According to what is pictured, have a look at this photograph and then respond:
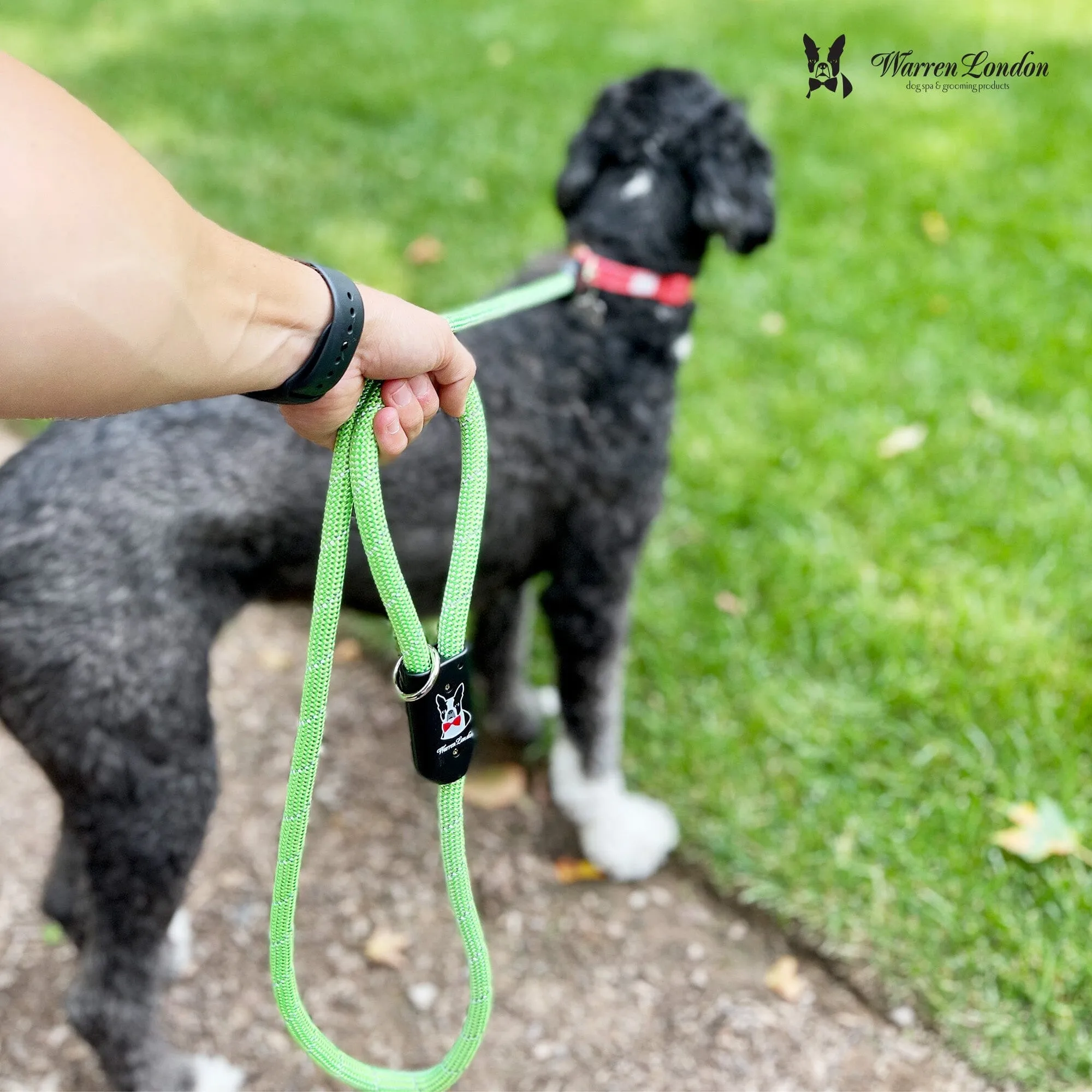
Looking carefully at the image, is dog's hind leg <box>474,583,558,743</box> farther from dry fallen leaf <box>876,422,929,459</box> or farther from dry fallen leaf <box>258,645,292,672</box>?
dry fallen leaf <box>876,422,929,459</box>

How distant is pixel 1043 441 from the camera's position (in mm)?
3842

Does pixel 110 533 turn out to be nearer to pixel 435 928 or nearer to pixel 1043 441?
pixel 435 928

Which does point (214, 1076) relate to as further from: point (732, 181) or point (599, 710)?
point (732, 181)

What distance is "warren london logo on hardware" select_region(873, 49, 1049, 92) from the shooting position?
6.31m

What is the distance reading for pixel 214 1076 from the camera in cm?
237

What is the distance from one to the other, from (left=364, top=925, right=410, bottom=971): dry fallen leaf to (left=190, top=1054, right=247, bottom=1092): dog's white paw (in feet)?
1.37

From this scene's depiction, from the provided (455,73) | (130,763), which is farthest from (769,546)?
(455,73)

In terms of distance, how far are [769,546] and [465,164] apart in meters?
3.45

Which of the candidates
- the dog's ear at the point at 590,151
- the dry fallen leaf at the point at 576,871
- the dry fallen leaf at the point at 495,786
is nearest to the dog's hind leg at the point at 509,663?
the dry fallen leaf at the point at 495,786

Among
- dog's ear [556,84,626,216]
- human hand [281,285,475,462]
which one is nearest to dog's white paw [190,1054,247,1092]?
human hand [281,285,475,462]

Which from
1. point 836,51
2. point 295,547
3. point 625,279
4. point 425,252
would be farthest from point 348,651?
point 836,51

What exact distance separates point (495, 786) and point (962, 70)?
227 inches

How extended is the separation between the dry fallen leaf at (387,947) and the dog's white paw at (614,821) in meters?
0.57

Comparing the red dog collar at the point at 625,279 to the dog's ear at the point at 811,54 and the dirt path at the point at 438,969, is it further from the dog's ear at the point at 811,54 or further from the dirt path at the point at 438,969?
the dog's ear at the point at 811,54
